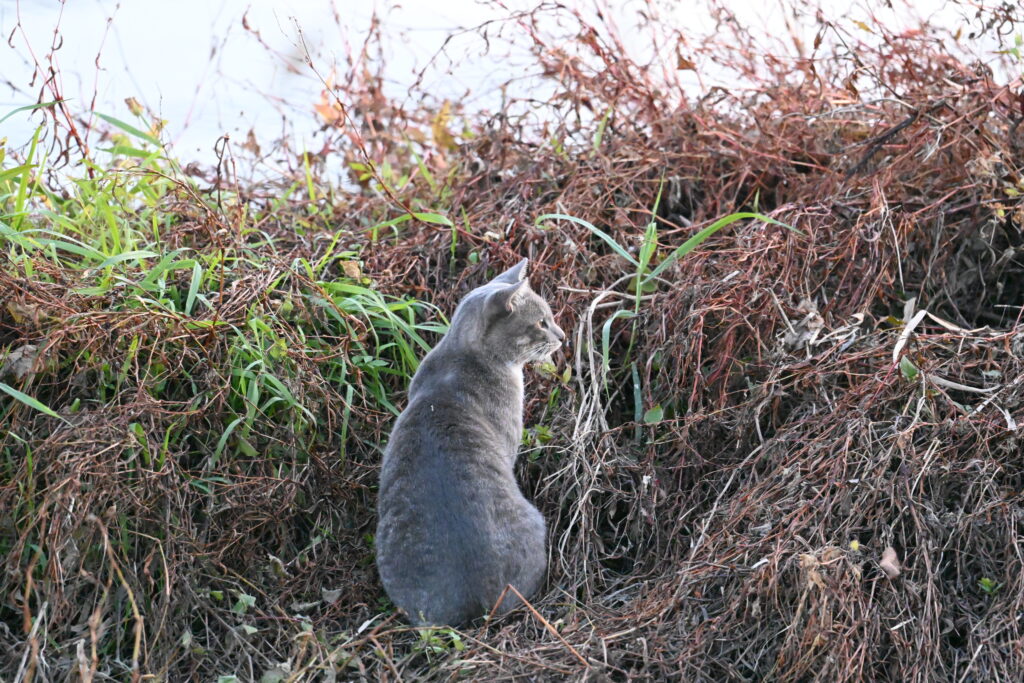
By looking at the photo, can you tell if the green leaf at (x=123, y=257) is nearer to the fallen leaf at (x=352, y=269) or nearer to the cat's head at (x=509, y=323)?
the fallen leaf at (x=352, y=269)

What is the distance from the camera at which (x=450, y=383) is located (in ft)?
10.1

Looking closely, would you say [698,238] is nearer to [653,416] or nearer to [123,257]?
[653,416]

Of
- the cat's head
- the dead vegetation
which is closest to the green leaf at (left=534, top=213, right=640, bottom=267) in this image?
the dead vegetation

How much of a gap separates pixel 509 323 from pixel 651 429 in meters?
0.57

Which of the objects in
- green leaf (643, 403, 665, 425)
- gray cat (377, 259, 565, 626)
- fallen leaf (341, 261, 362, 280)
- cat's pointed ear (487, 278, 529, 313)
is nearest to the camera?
gray cat (377, 259, 565, 626)

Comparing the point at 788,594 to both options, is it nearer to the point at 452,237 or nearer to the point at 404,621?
the point at 404,621

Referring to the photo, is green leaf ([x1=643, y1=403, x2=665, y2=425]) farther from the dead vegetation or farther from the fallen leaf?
the fallen leaf

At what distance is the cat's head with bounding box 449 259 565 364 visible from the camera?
315 cm

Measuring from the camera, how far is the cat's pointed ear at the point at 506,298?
122 inches

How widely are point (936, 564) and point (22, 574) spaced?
2.33 metres

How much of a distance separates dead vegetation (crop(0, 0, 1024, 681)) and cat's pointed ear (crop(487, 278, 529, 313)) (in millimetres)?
349

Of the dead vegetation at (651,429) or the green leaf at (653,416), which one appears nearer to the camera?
the dead vegetation at (651,429)

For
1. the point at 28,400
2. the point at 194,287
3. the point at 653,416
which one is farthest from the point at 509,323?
the point at 28,400

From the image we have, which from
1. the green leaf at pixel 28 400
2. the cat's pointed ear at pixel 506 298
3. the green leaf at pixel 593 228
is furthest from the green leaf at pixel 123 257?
the green leaf at pixel 593 228
